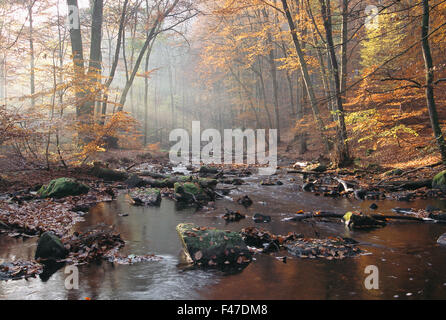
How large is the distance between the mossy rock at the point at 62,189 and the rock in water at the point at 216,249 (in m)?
5.08

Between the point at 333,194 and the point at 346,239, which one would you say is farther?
the point at 333,194

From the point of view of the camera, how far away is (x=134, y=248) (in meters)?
5.29

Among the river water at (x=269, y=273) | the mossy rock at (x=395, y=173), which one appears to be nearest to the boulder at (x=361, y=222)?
the river water at (x=269, y=273)

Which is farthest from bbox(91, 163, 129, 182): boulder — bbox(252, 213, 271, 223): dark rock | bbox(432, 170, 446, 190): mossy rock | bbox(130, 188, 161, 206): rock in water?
bbox(432, 170, 446, 190): mossy rock

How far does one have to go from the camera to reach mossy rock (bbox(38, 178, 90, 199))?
854 cm

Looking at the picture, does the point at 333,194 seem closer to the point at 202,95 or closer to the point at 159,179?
the point at 159,179

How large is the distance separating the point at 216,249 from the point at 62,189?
5717mm

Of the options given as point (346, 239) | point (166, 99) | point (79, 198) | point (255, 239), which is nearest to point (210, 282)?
point (255, 239)

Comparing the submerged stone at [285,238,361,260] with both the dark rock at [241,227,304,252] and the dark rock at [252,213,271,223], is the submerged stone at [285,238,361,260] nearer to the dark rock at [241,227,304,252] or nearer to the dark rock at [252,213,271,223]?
the dark rock at [241,227,304,252]

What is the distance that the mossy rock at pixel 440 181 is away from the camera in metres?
9.04

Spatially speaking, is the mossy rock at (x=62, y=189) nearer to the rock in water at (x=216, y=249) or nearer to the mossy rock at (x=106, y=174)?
the mossy rock at (x=106, y=174)

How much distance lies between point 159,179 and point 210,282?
Answer: 8187mm
